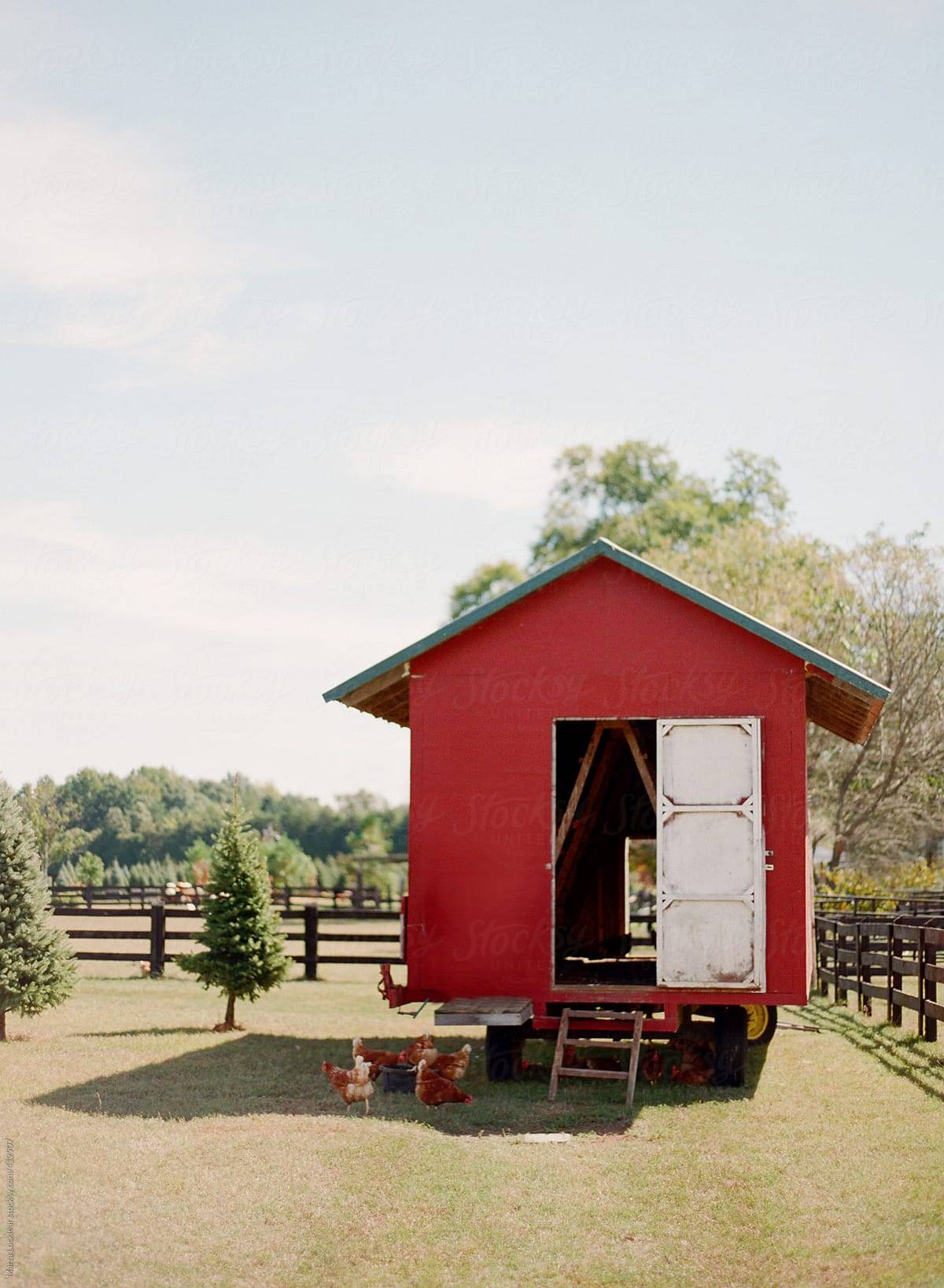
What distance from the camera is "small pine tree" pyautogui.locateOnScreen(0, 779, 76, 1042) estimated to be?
15656mm

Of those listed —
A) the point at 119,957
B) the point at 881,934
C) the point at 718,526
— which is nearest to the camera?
the point at 881,934

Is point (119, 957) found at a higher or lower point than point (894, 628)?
lower

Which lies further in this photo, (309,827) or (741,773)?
(309,827)

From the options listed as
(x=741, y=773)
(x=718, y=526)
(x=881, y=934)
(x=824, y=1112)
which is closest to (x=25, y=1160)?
(x=824, y=1112)

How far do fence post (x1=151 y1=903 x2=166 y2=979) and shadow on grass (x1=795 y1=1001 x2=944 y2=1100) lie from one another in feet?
34.1

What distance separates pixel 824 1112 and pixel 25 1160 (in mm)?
6517

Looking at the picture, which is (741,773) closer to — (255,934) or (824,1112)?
(824,1112)

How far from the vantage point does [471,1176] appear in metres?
9.52

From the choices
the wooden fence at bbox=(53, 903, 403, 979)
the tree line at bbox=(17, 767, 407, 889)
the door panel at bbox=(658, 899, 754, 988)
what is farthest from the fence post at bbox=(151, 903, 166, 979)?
the tree line at bbox=(17, 767, 407, 889)

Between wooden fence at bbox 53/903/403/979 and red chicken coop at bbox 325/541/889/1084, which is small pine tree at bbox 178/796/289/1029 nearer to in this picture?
wooden fence at bbox 53/903/403/979

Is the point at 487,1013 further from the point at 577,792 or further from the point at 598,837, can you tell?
the point at 598,837

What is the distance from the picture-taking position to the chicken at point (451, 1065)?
1284cm

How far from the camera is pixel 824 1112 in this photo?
39.3 feet

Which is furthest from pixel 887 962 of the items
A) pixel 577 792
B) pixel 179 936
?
pixel 179 936
